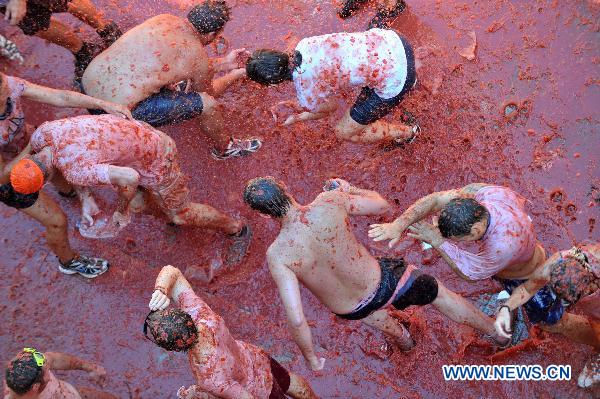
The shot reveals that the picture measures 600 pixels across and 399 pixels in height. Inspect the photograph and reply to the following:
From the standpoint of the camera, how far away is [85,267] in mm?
4121

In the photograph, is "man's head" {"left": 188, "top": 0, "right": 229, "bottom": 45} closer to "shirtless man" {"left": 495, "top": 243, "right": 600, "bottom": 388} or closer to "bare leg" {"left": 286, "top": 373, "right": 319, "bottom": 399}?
"bare leg" {"left": 286, "top": 373, "right": 319, "bottom": 399}

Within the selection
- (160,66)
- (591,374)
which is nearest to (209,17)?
(160,66)

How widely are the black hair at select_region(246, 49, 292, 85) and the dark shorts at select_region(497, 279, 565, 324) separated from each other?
6.10 ft

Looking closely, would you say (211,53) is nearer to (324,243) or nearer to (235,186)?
(235,186)

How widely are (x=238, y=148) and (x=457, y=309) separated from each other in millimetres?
2100

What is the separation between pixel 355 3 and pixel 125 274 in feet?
9.04

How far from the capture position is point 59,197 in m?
4.46

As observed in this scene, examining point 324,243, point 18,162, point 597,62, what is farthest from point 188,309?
point 597,62

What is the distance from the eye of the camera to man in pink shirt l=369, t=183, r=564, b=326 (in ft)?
9.61

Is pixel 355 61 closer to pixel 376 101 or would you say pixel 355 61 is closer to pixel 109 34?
pixel 376 101

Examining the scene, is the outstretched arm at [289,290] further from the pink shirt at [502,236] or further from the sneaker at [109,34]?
the sneaker at [109,34]

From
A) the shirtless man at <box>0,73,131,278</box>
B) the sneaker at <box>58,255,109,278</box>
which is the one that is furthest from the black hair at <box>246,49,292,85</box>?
the sneaker at <box>58,255,109,278</box>

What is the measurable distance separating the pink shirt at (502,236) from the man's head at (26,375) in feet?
7.58

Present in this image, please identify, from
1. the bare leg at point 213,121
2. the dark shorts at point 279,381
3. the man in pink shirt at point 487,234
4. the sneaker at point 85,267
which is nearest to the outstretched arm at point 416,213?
the man in pink shirt at point 487,234
